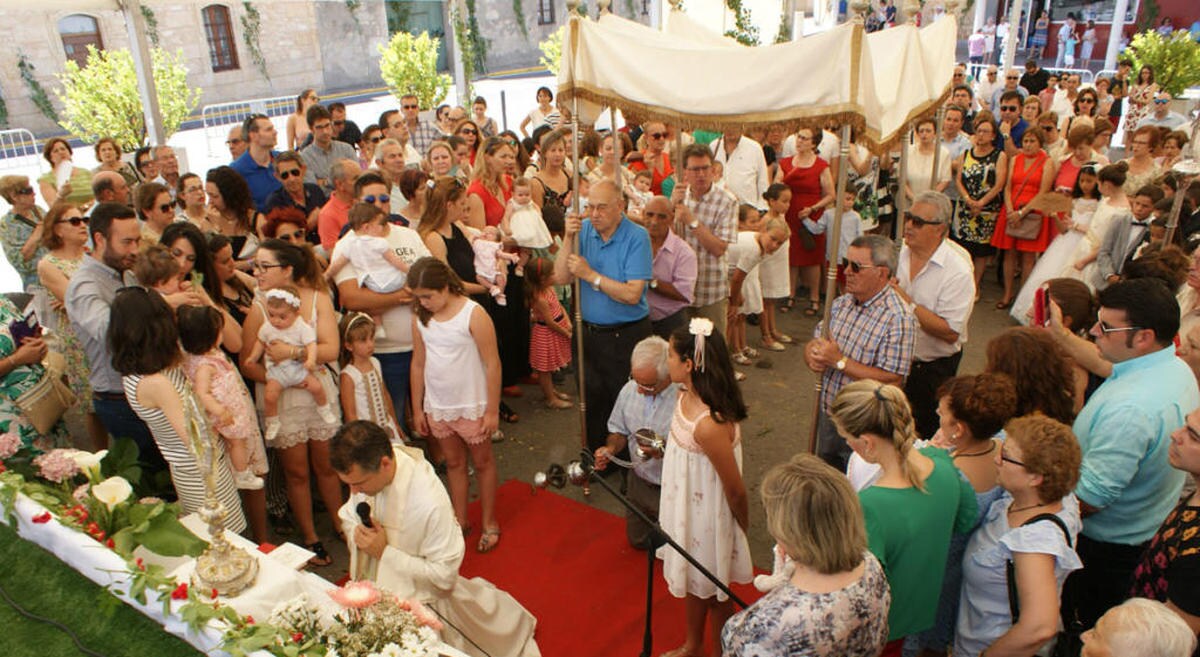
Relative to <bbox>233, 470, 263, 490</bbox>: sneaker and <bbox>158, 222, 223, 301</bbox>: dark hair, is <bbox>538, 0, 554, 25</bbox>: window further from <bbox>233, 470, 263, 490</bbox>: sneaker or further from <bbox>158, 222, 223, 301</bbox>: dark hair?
<bbox>233, 470, 263, 490</bbox>: sneaker

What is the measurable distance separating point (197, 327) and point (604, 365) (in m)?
2.43

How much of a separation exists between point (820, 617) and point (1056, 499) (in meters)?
1.04

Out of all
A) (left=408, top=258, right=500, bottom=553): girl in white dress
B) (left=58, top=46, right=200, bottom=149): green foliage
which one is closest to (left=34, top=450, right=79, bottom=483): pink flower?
(left=408, top=258, right=500, bottom=553): girl in white dress

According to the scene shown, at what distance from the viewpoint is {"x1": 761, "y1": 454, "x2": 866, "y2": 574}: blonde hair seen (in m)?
2.29

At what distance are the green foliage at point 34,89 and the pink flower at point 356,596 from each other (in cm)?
2193

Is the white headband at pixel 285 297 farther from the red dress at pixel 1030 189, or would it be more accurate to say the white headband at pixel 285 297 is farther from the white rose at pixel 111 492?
the red dress at pixel 1030 189

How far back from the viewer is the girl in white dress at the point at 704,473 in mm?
3359

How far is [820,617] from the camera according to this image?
227cm

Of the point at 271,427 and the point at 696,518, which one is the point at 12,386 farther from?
the point at 696,518

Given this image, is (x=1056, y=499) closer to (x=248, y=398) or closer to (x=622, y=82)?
(x=622, y=82)

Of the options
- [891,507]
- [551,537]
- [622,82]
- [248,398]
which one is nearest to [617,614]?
[551,537]

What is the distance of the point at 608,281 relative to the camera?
4875 millimetres

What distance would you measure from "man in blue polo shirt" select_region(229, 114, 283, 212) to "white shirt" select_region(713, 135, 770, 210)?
4165 millimetres

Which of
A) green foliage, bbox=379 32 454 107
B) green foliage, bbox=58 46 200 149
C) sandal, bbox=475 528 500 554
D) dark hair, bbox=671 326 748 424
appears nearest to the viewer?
dark hair, bbox=671 326 748 424
